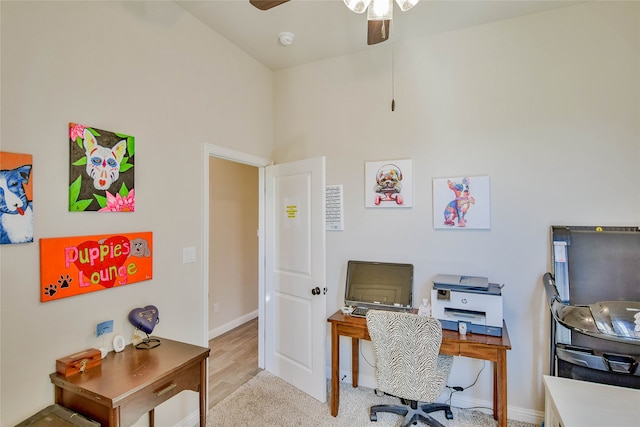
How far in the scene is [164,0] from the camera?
2.03 m

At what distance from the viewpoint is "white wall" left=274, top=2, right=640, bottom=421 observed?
207cm

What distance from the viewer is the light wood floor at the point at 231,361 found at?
271 cm

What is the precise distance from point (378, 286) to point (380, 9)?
199cm

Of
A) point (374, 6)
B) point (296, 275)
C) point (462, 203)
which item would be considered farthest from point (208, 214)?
point (462, 203)

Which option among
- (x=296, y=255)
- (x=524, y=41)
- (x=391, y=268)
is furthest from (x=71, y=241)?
(x=524, y=41)

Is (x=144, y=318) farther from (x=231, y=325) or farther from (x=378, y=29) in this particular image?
(x=231, y=325)

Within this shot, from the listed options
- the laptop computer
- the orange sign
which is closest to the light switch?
the orange sign

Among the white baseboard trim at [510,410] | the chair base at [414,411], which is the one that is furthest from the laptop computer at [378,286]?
the white baseboard trim at [510,410]

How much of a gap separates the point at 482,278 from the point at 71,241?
2.58 meters

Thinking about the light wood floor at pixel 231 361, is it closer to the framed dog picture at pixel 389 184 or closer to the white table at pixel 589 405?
the framed dog picture at pixel 389 184

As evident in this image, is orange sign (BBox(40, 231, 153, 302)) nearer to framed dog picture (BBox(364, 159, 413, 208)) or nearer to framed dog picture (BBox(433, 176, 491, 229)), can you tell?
framed dog picture (BBox(364, 159, 413, 208))

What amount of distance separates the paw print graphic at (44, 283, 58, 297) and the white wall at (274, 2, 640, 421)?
78.8 inches

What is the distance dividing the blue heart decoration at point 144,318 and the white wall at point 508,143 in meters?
1.53

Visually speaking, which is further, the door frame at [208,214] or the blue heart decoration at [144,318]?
the door frame at [208,214]
